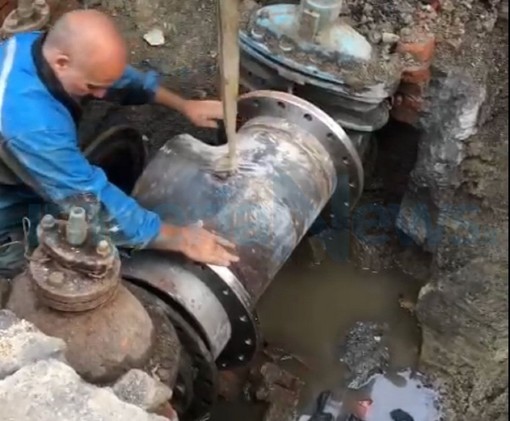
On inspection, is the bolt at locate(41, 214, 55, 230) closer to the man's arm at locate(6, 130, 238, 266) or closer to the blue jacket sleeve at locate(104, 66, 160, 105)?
the man's arm at locate(6, 130, 238, 266)

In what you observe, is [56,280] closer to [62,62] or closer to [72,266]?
[72,266]

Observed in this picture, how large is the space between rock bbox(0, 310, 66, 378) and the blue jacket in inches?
13.7

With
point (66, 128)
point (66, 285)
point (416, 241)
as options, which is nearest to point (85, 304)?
point (66, 285)

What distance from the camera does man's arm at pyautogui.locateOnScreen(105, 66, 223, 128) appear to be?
2.58m

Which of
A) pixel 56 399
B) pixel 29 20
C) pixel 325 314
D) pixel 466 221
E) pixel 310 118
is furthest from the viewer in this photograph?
pixel 29 20

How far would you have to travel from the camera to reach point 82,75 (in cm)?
225

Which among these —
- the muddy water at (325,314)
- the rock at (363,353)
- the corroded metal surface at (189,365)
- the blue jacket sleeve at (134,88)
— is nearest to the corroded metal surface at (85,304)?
the corroded metal surface at (189,365)

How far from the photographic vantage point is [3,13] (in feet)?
10.8

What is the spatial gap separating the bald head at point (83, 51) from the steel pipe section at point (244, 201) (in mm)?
262

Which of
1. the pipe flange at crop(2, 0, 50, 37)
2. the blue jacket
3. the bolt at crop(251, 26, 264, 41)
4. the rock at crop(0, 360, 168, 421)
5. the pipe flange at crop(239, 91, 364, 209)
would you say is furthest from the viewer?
the pipe flange at crop(2, 0, 50, 37)

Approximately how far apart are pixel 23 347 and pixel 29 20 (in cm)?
145

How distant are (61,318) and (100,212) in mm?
292

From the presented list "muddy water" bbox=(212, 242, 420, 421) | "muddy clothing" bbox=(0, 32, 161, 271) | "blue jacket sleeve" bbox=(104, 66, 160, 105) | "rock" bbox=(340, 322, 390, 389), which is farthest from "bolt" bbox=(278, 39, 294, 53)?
"rock" bbox=(340, 322, 390, 389)

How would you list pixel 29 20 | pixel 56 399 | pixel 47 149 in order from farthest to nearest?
1. pixel 29 20
2. pixel 47 149
3. pixel 56 399
